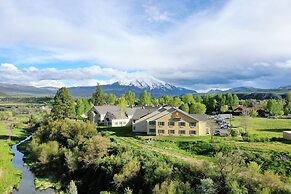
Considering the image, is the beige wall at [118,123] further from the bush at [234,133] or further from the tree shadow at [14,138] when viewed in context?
the bush at [234,133]

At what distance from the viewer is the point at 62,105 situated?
8225 cm

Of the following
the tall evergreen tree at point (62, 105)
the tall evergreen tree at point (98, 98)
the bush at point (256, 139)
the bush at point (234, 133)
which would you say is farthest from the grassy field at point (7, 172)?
the tall evergreen tree at point (98, 98)

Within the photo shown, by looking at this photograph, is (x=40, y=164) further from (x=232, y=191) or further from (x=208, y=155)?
(x=232, y=191)

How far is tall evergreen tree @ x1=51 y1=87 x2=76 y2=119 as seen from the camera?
268 feet

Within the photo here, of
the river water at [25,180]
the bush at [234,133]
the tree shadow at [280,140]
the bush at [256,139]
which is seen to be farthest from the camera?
the bush at [234,133]

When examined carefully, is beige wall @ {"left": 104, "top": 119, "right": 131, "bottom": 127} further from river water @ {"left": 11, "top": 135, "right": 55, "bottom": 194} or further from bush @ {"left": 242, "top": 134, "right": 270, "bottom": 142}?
bush @ {"left": 242, "top": 134, "right": 270, "bottom": 142}

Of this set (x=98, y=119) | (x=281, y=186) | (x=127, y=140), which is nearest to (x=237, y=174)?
(x=281, y=186)

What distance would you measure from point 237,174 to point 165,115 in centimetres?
3264

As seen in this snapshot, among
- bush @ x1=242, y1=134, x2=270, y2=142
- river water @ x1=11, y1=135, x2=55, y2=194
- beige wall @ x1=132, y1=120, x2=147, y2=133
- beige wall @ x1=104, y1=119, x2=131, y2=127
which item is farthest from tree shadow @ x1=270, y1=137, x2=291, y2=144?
beige wall @ x1=104, y1=119, x2=131, y2=127

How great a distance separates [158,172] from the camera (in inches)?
1367

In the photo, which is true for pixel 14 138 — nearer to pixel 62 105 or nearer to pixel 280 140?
pixel 62 105

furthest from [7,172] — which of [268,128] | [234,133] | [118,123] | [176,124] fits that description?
[268,128]

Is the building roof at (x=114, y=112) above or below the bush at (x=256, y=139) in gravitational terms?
above

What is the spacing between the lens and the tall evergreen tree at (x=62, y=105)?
81625 millimetres
